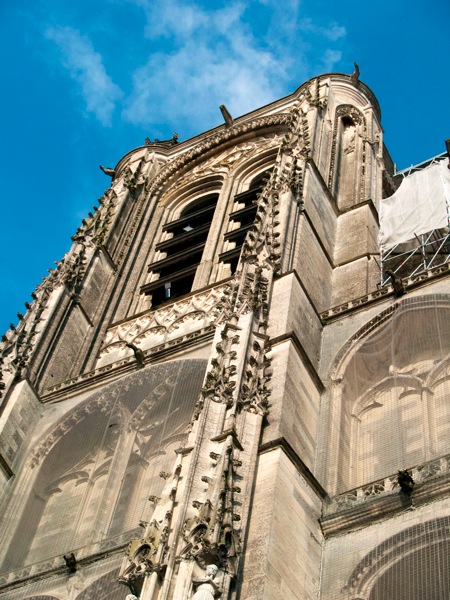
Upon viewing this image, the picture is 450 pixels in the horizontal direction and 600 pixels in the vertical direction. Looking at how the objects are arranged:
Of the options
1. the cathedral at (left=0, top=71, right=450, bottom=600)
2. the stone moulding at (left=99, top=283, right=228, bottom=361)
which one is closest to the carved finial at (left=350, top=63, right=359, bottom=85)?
the cathedral at (left=0, top=71, right=450, bottom=600)

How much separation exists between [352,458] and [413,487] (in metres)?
1.84

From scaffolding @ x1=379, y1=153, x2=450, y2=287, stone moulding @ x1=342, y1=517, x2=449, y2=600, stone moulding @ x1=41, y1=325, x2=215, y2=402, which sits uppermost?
scaffolding @ x1=379, y1=153, x2=450, y2=287

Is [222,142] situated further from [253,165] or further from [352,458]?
[352,458]

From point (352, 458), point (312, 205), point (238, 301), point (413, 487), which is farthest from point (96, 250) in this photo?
Answer: point (413, 487)

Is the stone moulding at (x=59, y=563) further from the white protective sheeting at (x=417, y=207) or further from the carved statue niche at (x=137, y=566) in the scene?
the white protective sheeting at (x=417, y=207)

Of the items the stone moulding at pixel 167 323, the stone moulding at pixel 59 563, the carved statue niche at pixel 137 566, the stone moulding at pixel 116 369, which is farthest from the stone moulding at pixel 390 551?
the stone moulding at pixel 167 323

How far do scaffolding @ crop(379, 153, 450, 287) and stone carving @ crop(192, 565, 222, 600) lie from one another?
31.6ft

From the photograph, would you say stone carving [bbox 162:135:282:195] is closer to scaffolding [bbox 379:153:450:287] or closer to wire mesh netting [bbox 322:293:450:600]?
scaffolding [bbox 379:153:450:287]

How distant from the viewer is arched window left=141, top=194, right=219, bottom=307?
23625 mm

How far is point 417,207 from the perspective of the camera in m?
21.6

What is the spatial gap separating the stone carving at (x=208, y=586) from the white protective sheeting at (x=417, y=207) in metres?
10.8

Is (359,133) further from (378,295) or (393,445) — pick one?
(393,445)

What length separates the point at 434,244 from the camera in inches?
854

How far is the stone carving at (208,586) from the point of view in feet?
34.1
